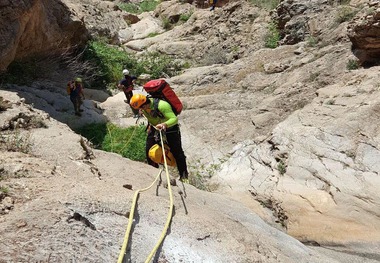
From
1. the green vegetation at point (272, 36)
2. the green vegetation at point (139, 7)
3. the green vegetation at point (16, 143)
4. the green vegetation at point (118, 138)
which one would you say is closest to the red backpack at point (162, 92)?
the green vegetation at point (16, 143)

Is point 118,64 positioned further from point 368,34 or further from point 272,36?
point 368,34

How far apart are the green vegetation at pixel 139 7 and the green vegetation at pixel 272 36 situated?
15779mm

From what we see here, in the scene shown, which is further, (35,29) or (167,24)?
(167,24)

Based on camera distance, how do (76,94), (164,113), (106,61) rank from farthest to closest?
(106,61) < (76,94) < (164,113)

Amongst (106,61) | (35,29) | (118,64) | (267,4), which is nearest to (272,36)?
(267,4)

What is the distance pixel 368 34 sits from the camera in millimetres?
9656

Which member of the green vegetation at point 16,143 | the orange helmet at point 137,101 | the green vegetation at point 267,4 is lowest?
the green vegetation at point 16,143

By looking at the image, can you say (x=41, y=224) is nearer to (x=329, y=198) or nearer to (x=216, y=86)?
(x=329, y=198)

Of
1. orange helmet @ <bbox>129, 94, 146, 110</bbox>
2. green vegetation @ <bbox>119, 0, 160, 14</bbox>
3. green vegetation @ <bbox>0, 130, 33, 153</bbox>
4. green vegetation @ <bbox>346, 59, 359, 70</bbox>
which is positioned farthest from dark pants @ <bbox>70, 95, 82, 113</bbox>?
green vegetation @ <bbox>119, 0, 160, 14</bbox>

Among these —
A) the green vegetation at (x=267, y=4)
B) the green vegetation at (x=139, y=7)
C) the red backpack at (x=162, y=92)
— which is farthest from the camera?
the green vegetation at (x=139, y=7)

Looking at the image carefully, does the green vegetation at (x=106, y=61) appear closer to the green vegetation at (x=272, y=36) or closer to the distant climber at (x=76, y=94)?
the distant climber at (x=76, y=94)

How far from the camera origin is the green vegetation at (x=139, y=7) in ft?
97.3

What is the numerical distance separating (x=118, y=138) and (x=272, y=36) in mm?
8700

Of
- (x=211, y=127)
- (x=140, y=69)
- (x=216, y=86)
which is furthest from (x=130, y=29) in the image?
(x=211, y=127)
